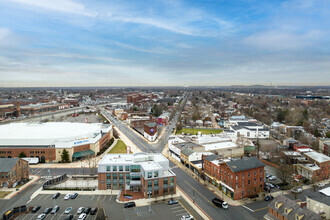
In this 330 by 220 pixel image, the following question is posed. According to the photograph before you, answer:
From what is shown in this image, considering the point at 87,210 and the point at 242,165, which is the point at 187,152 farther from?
the point at 87,210

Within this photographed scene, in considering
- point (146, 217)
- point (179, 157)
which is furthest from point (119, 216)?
point (179, 157)

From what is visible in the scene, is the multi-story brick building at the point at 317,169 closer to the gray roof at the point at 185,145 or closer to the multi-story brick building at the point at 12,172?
the gray roof at the point at 185,145

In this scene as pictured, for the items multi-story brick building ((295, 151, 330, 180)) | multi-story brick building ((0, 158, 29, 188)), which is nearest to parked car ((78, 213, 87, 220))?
multi-story brick building ((0, 158, 29, 188))

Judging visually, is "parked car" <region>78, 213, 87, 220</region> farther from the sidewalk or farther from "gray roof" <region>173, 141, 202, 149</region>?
"gray roof" <region>173, 141, 202, 149</region>

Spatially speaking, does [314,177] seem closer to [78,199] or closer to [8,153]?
[78,199]

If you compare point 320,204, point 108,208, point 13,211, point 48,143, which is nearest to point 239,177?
point 320,204

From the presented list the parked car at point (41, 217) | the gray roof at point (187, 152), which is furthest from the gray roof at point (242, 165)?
the parked car at point (41, 217)

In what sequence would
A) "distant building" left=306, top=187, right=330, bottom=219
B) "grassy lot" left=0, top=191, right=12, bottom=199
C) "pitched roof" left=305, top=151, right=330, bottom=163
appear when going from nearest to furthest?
"distant building" left=306, top=187, right=330, bottom=219 → "grassy lot" left=0, top=191, right=12, bottom=199 → "pitched roof" left=305, top=151, right=330, bottom=163
